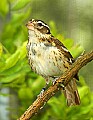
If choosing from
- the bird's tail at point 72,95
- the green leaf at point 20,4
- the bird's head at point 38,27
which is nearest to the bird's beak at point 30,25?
the bird's head at point 38,27

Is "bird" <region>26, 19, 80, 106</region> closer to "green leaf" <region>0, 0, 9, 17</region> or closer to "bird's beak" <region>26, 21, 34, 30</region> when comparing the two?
"bird's beak" <region>26, 21, 34, 30</region>

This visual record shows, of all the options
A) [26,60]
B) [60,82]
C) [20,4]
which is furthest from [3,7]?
[60,82]

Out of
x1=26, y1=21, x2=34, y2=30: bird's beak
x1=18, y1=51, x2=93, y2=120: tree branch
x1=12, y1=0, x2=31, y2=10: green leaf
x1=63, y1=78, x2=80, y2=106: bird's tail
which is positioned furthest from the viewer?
x1=12, y1=0, x2=31, y2=10: green leaf

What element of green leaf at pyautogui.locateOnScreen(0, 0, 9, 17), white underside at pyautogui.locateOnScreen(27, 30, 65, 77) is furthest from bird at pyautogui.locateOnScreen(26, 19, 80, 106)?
green leaf at pyautogui.locateOnScreen(0, 0, 9, 17)

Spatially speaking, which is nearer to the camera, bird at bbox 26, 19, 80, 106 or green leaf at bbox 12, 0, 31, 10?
bird at bbox 26, 19, 80, 106

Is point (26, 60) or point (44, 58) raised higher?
point (26, 60)

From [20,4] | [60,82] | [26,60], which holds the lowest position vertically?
[60,82]

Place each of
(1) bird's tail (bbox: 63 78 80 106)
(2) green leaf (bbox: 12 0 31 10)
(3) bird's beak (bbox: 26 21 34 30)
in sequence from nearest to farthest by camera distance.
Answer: (3) bird's beak (bbox: 26 21 34 30), (1) bird's tail (bbox: 63 78 80 106), (2) green leaf (bbox: 12 0 31 10)

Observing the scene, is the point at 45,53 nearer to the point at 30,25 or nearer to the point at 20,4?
the point at 30,25

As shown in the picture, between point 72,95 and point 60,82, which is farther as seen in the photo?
point 72,95
